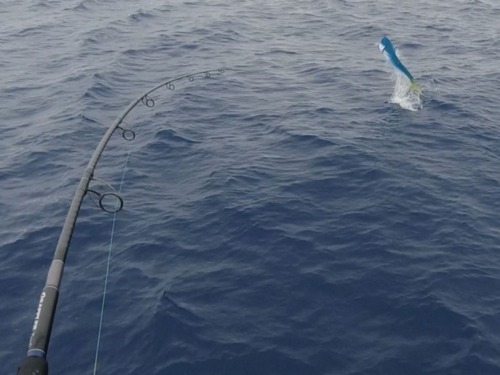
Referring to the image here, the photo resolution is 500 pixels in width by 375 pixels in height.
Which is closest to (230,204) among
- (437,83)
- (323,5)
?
(437,83)

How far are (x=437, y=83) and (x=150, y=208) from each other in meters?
18.8

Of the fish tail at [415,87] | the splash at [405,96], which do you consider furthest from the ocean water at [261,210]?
the fish tail at [415,87]

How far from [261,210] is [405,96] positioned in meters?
12.6

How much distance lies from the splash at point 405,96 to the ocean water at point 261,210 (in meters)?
0.33

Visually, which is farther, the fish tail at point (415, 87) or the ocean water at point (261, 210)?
the fish tail at point (415, 87)

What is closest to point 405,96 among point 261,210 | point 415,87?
point 415,87

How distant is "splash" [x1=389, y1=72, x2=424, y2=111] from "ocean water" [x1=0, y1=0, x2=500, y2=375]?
1.09 feet

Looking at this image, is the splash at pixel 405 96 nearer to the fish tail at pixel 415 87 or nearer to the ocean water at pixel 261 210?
the fish tail at pixel 415 87

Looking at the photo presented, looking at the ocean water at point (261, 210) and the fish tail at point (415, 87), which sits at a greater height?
the fish tail at point (415, 87)

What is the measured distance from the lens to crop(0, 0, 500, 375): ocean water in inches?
552

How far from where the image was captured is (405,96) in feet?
91.4

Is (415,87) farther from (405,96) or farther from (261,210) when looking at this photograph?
(261,210)

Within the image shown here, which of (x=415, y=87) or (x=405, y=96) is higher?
(x=415, y=87)

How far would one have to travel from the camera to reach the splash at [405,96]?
27156 mm
